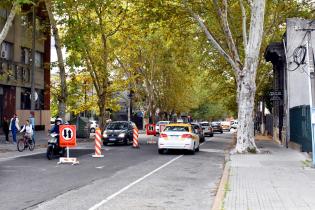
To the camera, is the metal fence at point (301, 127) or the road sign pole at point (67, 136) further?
the metal fence at point (301, 127)

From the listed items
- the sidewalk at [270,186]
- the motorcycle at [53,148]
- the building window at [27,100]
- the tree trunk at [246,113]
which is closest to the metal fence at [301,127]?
the tree trunk at [246,113]

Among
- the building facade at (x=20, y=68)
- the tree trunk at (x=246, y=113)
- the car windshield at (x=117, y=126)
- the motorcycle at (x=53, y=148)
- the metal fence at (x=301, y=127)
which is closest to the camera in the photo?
the motorcycle at (x=53, y=148)

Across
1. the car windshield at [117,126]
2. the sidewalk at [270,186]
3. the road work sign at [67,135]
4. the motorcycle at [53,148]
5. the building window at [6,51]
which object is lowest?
the sidewalk at [270,186]

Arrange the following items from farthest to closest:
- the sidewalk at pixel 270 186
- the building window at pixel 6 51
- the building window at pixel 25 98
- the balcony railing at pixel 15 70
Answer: the building window at pixel 25 98 < the building window at pixel 6 51 < the balcony railing at pixel 15 70 < the sidewalk at pixel 270 186

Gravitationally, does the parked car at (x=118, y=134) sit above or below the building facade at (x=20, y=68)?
below

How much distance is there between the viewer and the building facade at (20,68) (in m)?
37.6

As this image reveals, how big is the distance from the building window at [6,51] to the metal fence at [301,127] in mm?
21472

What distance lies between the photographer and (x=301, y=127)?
25219 mm

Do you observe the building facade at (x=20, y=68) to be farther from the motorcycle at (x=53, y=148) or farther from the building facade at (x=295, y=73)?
the building facade at (x=295, y=73)

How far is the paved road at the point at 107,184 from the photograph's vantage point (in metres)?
10.2

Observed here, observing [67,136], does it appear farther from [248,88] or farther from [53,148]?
[248,88]

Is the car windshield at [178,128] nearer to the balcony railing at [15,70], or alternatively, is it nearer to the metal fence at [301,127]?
the metal fence at [301,127]

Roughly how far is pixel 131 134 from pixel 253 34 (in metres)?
11.3

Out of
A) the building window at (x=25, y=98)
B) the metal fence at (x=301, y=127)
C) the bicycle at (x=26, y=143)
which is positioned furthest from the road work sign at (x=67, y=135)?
the building window at (x=25, y=98)
